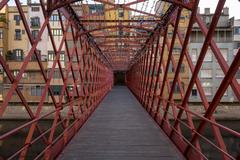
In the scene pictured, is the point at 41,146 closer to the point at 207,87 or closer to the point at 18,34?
the point at 18,34

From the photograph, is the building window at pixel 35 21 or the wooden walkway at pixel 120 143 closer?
the wooden walkway at pixel 120 143

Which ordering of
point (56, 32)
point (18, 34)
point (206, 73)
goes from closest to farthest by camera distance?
point (56, 32) < point (206, 73) < point (18, 34)

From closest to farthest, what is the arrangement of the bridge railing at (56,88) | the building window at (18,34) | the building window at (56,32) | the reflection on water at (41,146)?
the bridge railing at (56,88) < the reflection on water at (41,146) < the building window at (56,32) < the building window at (18,34)

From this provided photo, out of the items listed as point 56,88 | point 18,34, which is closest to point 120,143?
point 56,88

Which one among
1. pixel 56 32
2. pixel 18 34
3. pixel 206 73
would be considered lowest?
pixel 206 73

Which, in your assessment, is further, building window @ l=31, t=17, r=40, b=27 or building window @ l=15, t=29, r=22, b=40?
building window @ l=15, t=29, r=22, b=40

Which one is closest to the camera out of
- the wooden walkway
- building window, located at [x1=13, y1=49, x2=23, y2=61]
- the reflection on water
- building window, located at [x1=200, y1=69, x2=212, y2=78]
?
the wooden walkway

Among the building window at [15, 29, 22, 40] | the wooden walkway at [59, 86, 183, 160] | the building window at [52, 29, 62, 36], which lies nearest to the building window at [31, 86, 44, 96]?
the building window at [52, 29, 62, 36]

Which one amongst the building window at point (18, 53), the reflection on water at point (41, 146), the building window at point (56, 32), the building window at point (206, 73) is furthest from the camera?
the building window at point (206, 73)

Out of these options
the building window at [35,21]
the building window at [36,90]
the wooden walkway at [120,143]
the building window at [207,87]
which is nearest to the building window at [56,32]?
the building window at [35,21]

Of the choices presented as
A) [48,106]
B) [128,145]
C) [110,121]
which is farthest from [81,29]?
[48,106]

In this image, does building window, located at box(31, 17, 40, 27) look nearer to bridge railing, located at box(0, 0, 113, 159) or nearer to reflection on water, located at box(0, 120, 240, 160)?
bridge railing, located at box(0, 0, 113, 159)

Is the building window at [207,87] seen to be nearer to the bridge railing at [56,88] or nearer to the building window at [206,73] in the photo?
the building window at [206,73]

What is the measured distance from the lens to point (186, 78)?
50500 millimetres
